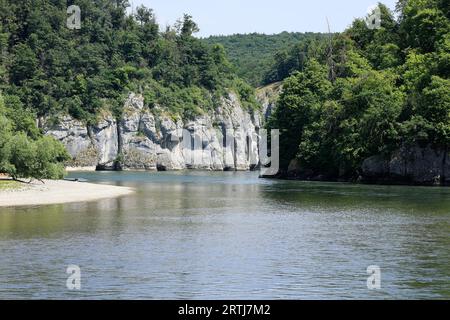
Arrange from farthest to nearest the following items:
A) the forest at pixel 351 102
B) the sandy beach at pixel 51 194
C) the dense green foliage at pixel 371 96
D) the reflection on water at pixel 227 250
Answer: the dense green foliage at pixel 371 96 < the forest at pixel 351 102 < the sandy beach at pixel 51 194 < the reflection on water at pixel 227 250

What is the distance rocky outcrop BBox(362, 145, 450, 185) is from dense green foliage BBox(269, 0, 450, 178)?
1.23 meters

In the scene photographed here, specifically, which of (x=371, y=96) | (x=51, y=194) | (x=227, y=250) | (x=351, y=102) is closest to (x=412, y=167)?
(x=371, y=96)

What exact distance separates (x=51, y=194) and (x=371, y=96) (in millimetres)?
54760

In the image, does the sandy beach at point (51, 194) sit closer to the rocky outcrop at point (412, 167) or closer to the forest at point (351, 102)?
the forest at point (351, 102)

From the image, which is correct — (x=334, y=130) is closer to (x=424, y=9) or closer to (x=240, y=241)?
(x=424, y=9)

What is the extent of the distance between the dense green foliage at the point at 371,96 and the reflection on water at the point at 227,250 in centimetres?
3315

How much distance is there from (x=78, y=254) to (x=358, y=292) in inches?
590

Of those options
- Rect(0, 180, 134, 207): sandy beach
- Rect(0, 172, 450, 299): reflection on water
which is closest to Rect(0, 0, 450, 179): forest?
Rect(0, 180, 134, 207): sandy beach

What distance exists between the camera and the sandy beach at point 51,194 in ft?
218

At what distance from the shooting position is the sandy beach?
66500mm

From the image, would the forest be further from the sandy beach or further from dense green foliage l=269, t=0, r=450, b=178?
the sandy beach

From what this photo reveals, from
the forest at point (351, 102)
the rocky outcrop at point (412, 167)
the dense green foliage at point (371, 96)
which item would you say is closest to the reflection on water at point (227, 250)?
the forest at point (351, 102)
